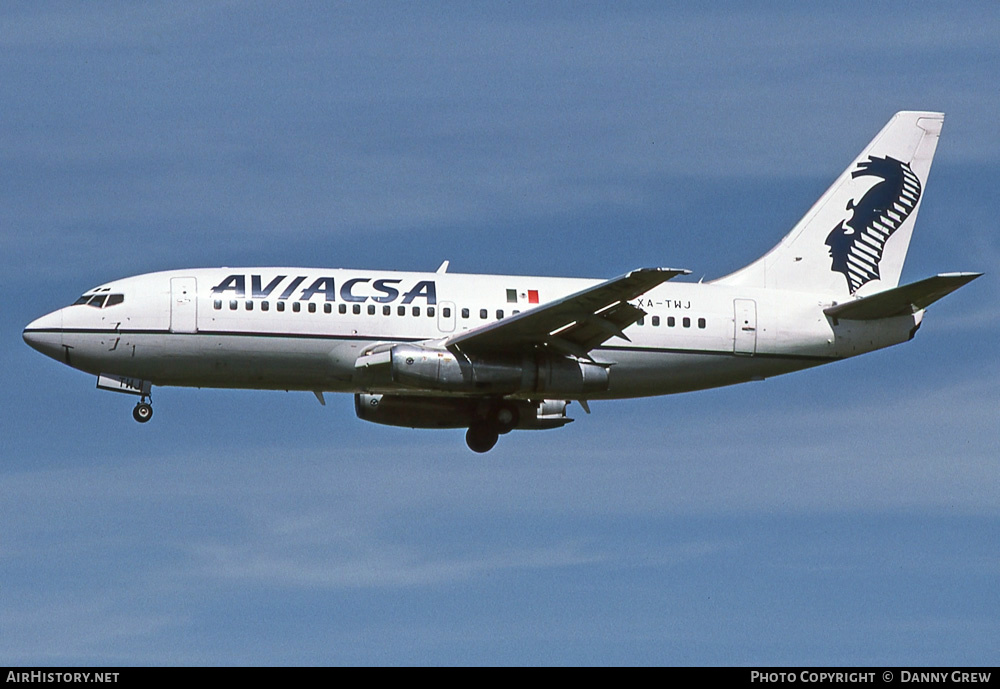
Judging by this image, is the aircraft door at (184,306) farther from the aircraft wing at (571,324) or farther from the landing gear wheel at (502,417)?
the landing gear wheel at (502,417)

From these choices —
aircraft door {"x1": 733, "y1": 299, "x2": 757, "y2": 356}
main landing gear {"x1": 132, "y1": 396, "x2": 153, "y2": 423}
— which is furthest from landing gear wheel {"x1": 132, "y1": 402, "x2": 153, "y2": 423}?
aircraft door {"x1": 733, "y1": 299, "x2": 757, "y2": 356}

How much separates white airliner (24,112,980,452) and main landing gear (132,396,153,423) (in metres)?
0.05

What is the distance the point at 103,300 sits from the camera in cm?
4616

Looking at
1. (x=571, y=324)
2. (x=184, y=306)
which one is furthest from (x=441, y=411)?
(x=184, y=306)

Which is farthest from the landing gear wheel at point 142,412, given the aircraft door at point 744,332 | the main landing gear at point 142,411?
the aircraft door at point 744,332

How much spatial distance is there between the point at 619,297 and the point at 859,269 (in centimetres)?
1135

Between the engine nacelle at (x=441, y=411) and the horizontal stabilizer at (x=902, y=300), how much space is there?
8.88 metres

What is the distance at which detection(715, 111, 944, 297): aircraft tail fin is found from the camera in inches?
2023

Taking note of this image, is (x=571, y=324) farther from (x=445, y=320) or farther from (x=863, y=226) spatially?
(x=863, y=226)

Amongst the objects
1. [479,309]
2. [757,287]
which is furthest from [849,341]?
[479,309]

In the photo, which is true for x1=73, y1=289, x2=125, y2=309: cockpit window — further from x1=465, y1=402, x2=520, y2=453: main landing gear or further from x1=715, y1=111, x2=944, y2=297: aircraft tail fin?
x1=715, y1=111, x2=944, y2=297: aircraft tail fin

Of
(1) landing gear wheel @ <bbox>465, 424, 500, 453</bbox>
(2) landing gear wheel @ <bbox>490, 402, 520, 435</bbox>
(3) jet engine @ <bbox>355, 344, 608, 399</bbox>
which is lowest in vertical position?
(1) landing gear wheel @ <bbox>465, 424, 500, 453</bbox>

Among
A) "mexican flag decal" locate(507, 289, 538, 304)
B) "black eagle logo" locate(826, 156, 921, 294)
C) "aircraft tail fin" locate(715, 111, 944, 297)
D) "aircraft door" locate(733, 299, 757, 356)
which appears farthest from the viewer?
"black eagle logo" locate(826, 156, 921, 294)

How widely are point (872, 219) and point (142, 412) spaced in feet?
76.3
